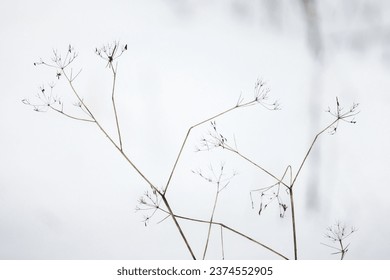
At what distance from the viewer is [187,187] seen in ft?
2.34

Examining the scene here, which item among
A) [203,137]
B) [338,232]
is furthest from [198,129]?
[338,232]

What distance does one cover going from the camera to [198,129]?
71cm

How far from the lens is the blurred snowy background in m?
0.70

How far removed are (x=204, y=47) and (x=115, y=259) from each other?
435 millimetres

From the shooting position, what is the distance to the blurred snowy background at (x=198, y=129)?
0.70 meters

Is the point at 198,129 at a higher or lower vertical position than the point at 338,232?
higher

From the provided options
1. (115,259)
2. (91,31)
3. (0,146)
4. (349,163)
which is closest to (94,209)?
(115,259)

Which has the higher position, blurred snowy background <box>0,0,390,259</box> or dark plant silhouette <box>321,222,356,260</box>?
blurred snowy background <box>0,0,390,259</box>

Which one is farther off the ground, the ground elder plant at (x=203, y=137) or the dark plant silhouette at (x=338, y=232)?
the ground elder plant at (x=203, y=137)

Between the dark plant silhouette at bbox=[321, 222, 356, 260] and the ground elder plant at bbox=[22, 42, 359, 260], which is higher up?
the ground elder plant at bbox=[22, 42, 359, 260]

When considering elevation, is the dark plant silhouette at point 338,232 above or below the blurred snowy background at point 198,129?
below

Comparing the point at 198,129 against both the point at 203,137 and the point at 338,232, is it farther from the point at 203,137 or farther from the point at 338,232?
the point at 338,232

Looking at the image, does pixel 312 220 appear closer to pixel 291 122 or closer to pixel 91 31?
pixel 291 122

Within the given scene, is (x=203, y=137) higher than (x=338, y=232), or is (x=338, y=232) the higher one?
(x=203, y=137)
